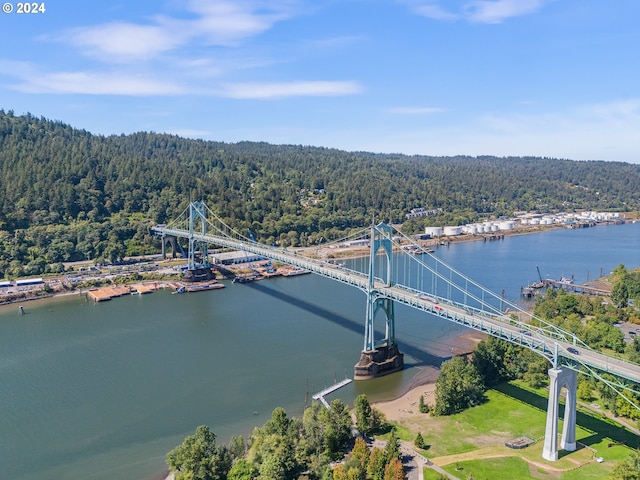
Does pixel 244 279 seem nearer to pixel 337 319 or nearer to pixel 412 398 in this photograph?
pixel 337 319

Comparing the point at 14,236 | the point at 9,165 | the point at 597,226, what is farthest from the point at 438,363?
the point at 597,226

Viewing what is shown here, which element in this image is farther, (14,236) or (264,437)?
(14,236)

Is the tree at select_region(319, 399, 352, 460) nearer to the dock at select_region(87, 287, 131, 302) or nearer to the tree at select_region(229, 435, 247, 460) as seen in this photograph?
the tree at select_region(229, 435, 247, 460)

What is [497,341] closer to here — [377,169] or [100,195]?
[100,195]

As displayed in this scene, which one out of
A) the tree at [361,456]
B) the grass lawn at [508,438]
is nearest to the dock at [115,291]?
the grass lawn at [508,438]

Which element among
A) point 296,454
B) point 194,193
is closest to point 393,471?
point 296,454

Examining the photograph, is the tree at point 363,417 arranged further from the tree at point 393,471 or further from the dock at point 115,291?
the dock at point 115,291
